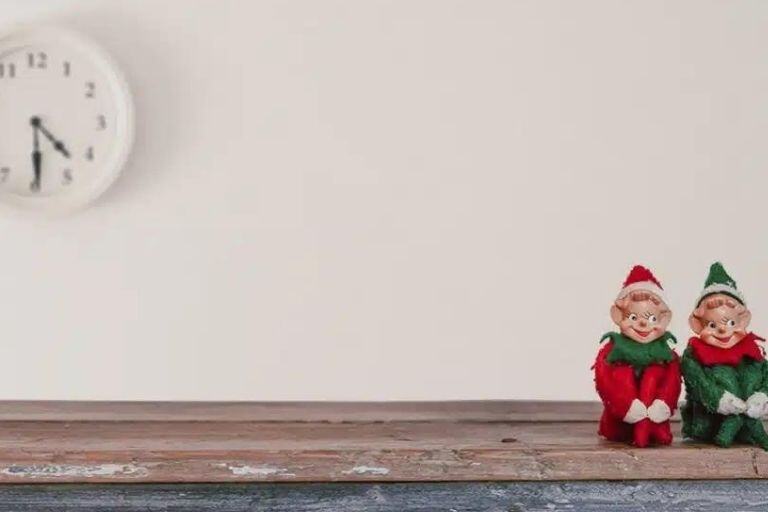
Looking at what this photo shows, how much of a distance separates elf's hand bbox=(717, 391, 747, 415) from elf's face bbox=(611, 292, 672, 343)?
0.31ft

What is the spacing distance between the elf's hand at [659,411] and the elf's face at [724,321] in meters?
0.09

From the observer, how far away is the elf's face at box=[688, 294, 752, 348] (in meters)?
1.19

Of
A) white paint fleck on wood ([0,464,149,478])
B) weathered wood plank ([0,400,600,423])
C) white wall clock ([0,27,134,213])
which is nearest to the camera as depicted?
white paint fleck on wood ([0,464,149,478])

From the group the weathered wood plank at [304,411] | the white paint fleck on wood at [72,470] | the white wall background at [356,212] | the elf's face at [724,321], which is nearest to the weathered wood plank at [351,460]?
the white paint fleck on wood at [72,470]

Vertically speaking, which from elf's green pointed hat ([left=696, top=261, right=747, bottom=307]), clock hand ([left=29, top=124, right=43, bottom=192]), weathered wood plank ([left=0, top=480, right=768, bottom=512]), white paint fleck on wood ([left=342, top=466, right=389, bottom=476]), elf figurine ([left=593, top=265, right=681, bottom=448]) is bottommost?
weathered wood plank ([left=0, top=480, right=768, bottom=512])

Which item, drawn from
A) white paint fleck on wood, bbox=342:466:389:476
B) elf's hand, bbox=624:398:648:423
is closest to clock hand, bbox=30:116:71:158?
white paint fleck on wood, bbox=342:466:389:476

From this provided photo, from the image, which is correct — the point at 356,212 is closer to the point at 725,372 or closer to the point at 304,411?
the point at 304,411

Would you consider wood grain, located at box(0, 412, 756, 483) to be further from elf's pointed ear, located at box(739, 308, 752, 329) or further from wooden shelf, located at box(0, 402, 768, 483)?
elf's pointed ear, located at box(739, 308, 752, 329)

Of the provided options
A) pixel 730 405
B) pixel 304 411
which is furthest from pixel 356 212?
pixel 730 405

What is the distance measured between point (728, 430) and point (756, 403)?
0.13ft

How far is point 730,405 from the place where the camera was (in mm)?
1177

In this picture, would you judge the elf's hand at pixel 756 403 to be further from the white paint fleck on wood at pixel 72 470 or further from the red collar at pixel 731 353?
the white paint fleck on wood at pixel 72 470

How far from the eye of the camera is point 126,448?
112cm

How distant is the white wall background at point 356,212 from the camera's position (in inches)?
68.7
